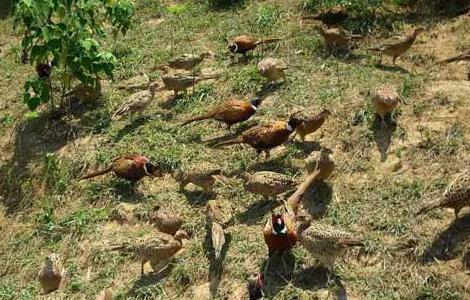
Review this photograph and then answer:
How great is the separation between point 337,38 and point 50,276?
5.01 meters

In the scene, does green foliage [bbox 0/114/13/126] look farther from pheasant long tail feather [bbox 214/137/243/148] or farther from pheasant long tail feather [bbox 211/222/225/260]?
pheasant long tail feather [bbox 211/222/225/260]

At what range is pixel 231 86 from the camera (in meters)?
9.43

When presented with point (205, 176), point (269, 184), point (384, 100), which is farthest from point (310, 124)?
point (205, 176)

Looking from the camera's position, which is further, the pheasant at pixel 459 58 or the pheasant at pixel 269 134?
the pheasant at pixel 459 58

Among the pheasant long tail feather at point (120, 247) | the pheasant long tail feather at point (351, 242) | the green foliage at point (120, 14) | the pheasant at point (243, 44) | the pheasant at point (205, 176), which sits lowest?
the pheasant long tail feather at point (120, 247)

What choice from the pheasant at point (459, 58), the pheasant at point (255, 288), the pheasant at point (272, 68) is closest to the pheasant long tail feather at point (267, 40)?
the pheasant at point (272, 68)

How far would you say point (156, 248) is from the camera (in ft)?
22.2

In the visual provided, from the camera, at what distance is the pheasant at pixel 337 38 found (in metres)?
9.59

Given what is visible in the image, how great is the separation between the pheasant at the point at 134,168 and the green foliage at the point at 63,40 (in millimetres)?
1837

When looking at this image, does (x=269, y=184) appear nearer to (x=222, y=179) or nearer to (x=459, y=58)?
(x=222, y=179)

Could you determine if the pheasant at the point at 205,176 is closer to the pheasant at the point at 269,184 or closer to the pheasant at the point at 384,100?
the pheasant at the point at 269,184

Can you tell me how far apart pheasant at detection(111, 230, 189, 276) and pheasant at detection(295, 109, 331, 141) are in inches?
74.2

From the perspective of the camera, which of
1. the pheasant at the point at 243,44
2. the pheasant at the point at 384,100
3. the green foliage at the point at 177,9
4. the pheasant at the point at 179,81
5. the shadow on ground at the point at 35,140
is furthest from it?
the green foliage at the point at 177,9

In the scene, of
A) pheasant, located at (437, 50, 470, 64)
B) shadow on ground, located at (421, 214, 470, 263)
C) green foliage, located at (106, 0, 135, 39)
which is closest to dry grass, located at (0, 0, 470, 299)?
shadow on ground, located at (421, 214, 470, 263)
